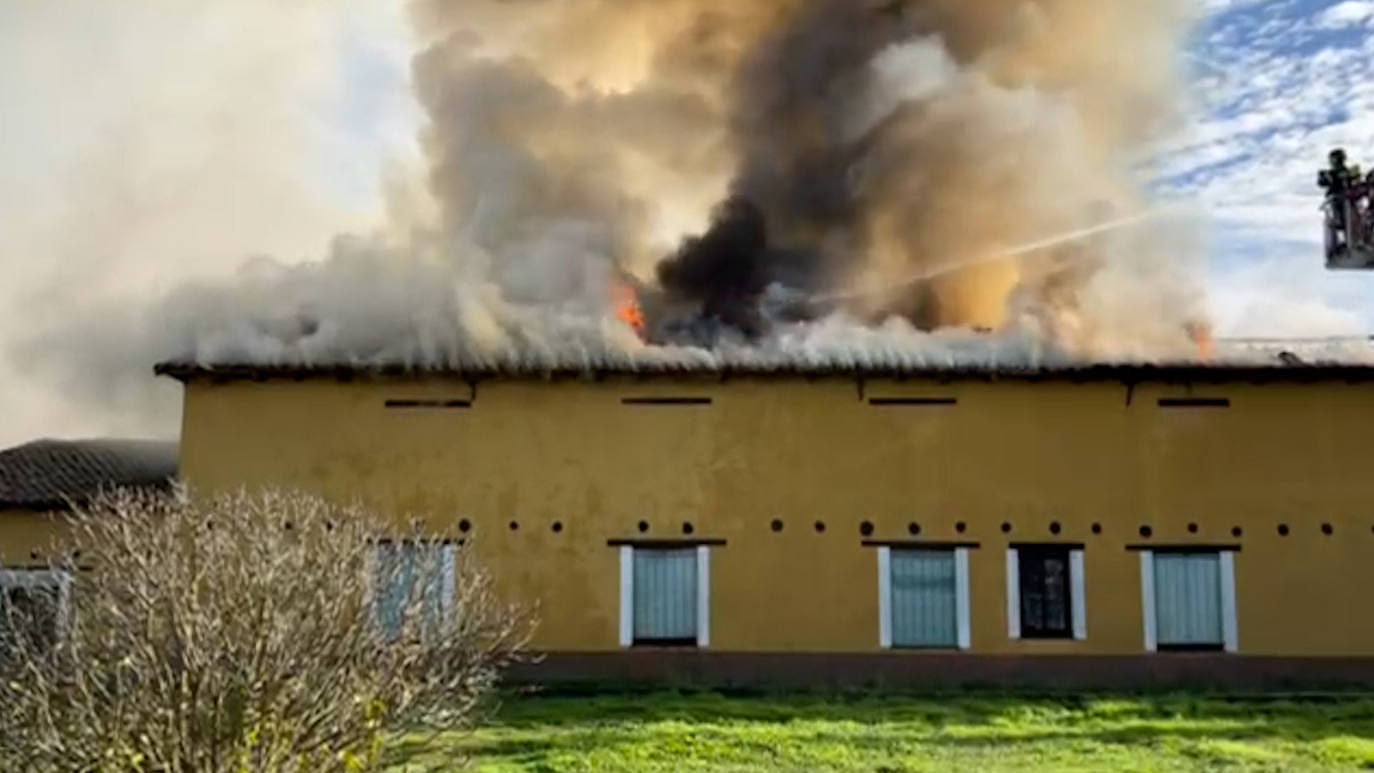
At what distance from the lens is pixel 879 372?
22.4 m

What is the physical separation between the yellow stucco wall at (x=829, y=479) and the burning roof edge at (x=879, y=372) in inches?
6.8

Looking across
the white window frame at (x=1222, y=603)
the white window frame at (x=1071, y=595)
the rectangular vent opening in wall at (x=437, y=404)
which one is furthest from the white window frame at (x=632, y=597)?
the white window frame at (x=1222, y=603)

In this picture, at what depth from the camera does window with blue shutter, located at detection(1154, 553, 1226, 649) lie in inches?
869

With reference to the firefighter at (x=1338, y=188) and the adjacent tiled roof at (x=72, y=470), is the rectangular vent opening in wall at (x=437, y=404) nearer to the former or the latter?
the adjacent tiled roof at (x=72, y=470)

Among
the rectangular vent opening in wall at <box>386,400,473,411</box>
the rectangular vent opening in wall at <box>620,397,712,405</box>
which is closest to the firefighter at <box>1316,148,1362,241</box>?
the rectangular vent opening in wall at <box>620,397,712,405</box>

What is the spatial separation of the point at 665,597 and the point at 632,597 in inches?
18.2

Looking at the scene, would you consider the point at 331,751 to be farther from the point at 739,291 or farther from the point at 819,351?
the point at 739,291

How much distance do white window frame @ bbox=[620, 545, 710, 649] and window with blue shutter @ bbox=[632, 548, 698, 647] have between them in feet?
0.16

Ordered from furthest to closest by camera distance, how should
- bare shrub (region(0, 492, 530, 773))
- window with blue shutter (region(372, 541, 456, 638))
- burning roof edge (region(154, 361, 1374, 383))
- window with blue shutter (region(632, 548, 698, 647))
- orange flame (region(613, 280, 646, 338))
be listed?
orange flame (region(613, 280, 646, 338))
burning roof edge (region(154, 361, 1374, 383))
window with blue shutter (region(632, 548, 698, 647))
window with blue shutter (region(372, 541, 456, 638))
bare shrub (region(0, 492, 530, 773))

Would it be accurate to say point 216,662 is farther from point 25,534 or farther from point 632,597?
point 25,534


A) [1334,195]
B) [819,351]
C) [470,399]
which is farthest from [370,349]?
[1334,195]

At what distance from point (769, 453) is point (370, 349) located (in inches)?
233

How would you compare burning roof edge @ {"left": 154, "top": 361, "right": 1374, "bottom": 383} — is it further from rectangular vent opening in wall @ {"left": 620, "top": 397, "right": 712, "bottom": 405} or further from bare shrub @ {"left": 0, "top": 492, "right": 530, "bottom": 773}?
bare shrub @ {"left": 0, "top": 492, "right": 530, "bottom": 773}

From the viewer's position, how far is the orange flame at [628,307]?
24755 millimetres
